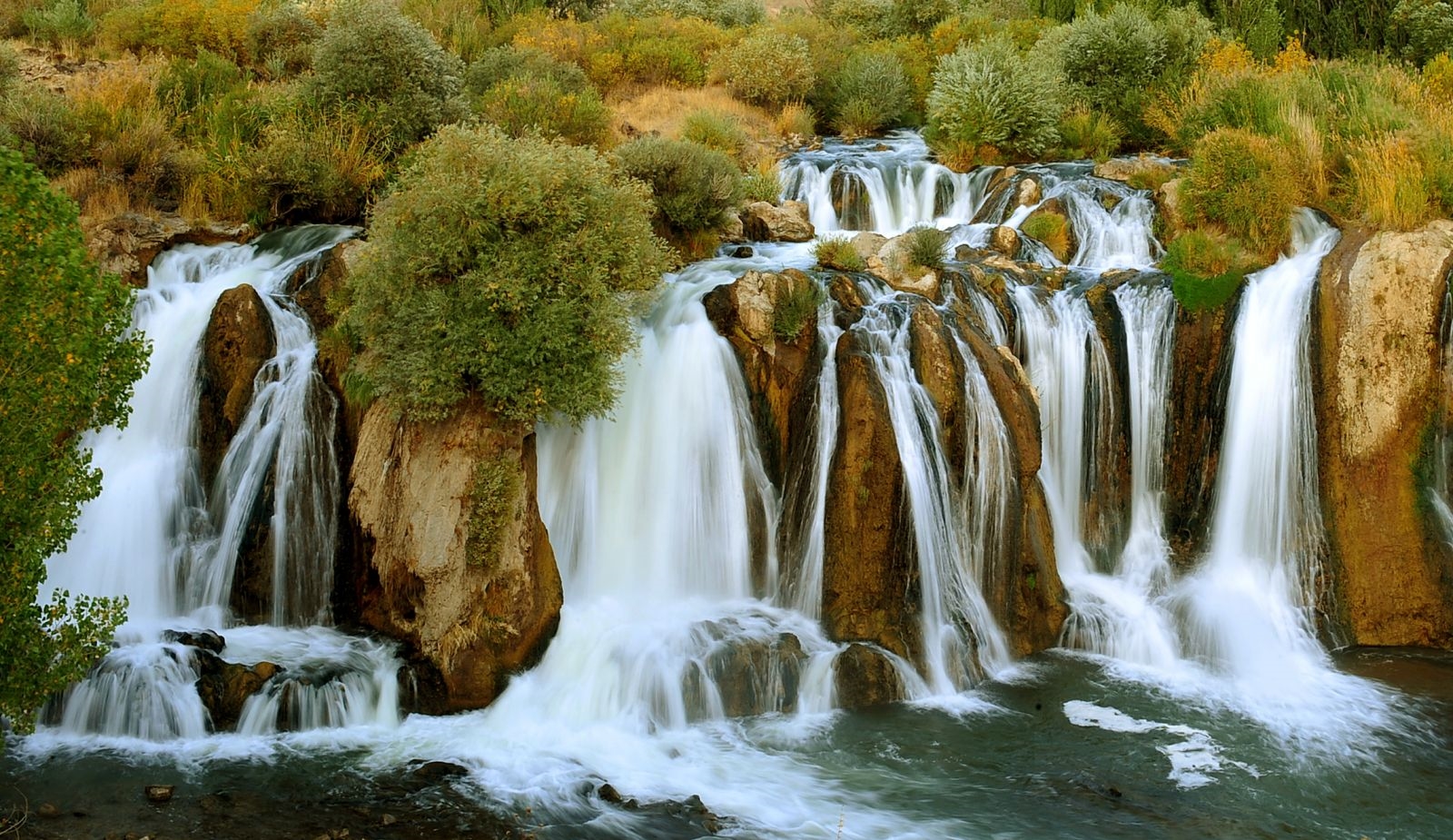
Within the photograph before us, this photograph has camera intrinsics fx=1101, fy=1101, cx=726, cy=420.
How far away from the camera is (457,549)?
1078 centimetres

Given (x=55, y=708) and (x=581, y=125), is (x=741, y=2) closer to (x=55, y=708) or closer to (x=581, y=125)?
(x=581, y=125)

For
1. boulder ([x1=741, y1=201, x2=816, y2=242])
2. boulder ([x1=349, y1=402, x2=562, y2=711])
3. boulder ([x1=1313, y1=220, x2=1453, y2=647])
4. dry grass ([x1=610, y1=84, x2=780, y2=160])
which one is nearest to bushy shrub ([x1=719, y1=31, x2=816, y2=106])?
dry grass ([x1=610, y1=84, x2=780, y2=160])

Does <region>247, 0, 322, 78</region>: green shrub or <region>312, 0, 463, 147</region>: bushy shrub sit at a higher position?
<region>247, 0, 322, 78</region>: green shrub

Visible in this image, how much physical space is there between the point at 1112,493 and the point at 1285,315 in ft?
9.76

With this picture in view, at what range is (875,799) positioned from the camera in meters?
9.09

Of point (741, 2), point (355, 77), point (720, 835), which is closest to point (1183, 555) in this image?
point (720, 835)

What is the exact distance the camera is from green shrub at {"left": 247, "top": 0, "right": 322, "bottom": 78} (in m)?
21.6

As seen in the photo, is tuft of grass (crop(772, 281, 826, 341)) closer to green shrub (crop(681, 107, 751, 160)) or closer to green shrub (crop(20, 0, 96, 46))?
green shrub (crop(681, 107, 751, 160))

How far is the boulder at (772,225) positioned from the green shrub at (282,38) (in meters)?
9.80

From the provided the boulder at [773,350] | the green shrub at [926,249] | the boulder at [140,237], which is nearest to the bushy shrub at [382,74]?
the boulder at [140,237]

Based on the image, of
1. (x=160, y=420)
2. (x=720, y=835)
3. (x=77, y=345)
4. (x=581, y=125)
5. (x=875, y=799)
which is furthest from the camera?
(x=581, y=125)

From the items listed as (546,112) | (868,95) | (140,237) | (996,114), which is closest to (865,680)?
(140,237)

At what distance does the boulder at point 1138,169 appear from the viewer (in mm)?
18375

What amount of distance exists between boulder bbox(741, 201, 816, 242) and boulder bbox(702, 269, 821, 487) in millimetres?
4933
